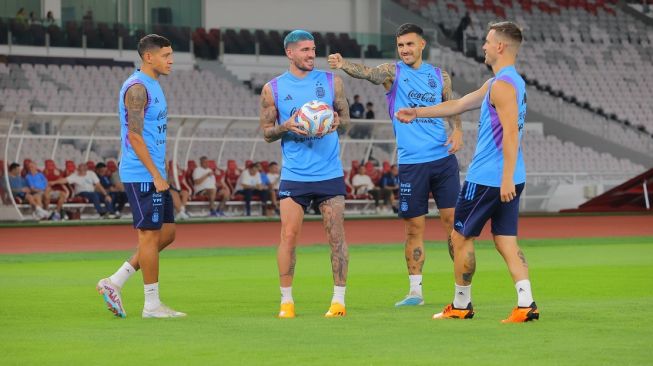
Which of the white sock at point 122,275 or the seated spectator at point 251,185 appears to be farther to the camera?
the seated spectator at point 251,185

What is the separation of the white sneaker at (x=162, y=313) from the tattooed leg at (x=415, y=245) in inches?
98.4

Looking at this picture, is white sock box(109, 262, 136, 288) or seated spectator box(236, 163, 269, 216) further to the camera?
seated spectator box(236, 163, 269, 216)

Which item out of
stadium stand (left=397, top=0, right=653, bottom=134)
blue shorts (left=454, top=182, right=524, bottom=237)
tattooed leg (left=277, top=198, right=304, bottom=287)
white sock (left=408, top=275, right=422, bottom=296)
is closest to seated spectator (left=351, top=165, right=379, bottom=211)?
stadium stand (left=397, top=0, right=653, bottom=134)

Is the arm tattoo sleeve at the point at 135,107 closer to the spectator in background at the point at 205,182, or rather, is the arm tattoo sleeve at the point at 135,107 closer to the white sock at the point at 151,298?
the white sock at the point at 151,298

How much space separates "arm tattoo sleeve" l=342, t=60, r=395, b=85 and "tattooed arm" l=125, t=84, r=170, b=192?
1.78m

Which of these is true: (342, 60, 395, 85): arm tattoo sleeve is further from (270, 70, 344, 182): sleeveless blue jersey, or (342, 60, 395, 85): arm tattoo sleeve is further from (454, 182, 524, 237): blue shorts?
(454, 182, 524, 237): blue shorts

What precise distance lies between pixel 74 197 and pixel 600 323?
81.9 ft

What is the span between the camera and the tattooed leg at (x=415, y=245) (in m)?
12.6

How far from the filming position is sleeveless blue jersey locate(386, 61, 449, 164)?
12.6 meters

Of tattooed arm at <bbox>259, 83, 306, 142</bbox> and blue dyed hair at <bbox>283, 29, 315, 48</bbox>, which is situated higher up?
blue dyed hair at <bbox>283, 29, 315, 48</bbox>

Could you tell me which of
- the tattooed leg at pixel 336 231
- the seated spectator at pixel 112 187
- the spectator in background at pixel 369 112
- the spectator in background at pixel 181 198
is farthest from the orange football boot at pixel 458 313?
the spectator in background at pixel 369 112

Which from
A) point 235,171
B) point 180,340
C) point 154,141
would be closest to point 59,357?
point 180,340

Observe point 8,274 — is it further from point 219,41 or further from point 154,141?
point 219,41

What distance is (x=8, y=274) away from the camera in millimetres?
16500
